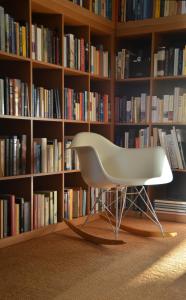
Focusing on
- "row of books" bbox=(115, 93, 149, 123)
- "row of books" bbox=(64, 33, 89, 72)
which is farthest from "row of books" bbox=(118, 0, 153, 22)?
"row of books" bbox=(115, 93, 149, 123)

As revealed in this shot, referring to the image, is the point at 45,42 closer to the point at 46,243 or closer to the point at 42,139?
the point at 42,139

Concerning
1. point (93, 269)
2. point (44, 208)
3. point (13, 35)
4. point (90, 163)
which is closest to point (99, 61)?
point (13, 35)

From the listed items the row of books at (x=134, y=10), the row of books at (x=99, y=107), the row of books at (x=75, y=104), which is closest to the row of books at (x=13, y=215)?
the row of books at (x=75, y=104)

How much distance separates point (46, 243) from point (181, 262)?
3.09 feet

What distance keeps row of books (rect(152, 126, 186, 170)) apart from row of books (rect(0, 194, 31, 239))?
137 cm

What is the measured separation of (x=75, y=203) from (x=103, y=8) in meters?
1.80

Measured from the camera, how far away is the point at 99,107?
11.6 feet

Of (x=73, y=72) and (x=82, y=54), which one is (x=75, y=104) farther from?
(x=82, y=54)

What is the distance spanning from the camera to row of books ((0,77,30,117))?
2.57 metres

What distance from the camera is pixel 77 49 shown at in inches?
128

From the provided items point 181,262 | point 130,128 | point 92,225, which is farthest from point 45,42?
point 181,262

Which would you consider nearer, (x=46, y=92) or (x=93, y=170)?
(x=93, y=170)

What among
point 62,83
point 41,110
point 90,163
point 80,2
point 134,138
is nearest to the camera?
point 90,163

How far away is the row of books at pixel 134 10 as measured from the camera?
11.4ft
